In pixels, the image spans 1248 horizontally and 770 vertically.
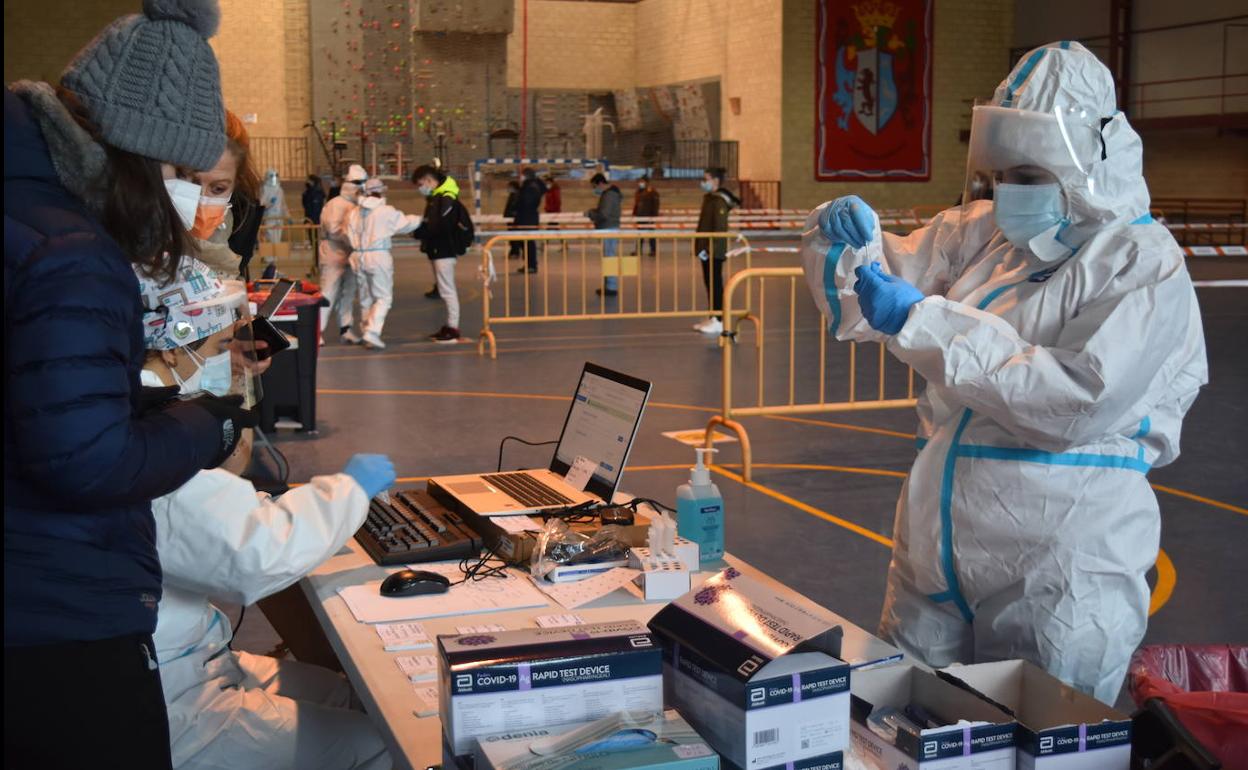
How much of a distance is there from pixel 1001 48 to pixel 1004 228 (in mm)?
29228

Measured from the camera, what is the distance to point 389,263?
1189 centimetres

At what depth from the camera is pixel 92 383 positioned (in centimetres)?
172

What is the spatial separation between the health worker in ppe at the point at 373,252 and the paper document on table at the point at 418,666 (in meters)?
9.64

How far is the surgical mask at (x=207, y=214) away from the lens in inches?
98.0

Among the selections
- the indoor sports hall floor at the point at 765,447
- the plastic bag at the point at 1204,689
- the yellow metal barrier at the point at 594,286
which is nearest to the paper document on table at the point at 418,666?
the plastic bag at the point at 1204,689

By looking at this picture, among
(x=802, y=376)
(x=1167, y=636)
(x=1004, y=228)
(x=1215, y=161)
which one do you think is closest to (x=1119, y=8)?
(x=1215, y=161)

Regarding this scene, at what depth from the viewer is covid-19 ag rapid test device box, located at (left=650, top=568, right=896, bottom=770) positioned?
1731 mm

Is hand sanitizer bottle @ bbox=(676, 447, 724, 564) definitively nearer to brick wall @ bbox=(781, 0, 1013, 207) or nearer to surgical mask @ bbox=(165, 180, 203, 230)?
surgical mask @ bbox=(165, 180, 203, 230)

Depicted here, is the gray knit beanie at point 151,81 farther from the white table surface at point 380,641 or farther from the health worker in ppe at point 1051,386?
the health worker in ppe at point 1051,386

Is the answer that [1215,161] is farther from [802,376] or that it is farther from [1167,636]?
[1167,636]

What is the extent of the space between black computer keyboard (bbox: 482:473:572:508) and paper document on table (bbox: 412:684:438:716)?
1077 millimetres

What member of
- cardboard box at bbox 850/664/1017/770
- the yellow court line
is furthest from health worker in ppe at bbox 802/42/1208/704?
the yellow court line

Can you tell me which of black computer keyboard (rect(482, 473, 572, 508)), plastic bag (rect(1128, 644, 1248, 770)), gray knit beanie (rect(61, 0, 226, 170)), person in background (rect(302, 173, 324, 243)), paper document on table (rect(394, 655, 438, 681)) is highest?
person in background (rect(302, 173, 324, 243))

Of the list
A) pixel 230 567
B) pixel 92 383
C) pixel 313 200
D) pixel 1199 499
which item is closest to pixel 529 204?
pixel 313 200
